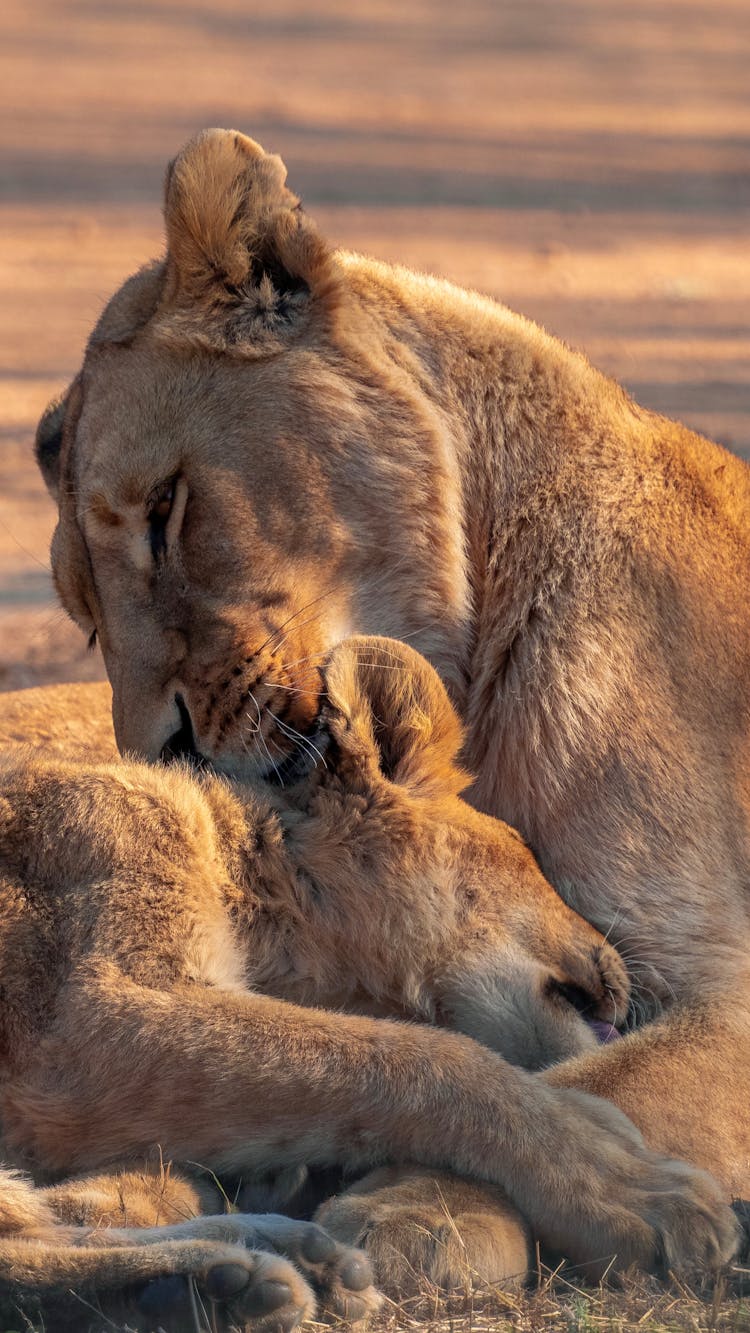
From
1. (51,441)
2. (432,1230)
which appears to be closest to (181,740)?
(51,441)

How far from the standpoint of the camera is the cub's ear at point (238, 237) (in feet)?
11.3

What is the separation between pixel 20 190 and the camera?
11.7 m

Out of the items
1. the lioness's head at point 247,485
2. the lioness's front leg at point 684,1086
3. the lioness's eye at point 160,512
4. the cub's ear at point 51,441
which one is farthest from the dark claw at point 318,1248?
the cub's ear at point 51,441

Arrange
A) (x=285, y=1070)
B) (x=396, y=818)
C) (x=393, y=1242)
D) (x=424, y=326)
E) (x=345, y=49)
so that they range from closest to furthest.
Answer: (x=393, y=1242) → (x=285, y=1070) → (x=396, y=818) → (x=424, y=326) → (x=345, y=49)

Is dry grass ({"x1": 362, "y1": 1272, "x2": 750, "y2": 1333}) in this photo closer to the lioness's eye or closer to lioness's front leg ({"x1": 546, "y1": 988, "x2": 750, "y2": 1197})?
lioness's front leg ({"x1": 546, "y1": 988, "x2": 750, "y2": 1197})

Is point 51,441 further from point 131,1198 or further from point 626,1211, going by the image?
point 626,1211

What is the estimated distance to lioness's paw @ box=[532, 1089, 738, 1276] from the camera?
268 centimetres

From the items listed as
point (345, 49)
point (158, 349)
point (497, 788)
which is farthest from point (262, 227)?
point (345, 49)

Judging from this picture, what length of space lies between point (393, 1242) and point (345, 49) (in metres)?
14.8

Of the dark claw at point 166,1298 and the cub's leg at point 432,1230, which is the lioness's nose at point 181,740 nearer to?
the cub's leg at point 432,1230

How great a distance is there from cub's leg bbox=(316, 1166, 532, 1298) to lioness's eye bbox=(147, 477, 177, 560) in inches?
48.4

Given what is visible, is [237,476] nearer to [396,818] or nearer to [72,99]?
[396,818]

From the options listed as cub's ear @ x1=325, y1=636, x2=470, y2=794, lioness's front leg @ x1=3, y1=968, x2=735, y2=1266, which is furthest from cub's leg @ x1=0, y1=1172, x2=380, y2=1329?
cub's ear @ x1=325, y1=636, x2=470, y2=794

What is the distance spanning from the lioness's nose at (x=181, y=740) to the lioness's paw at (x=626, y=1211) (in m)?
0.98
